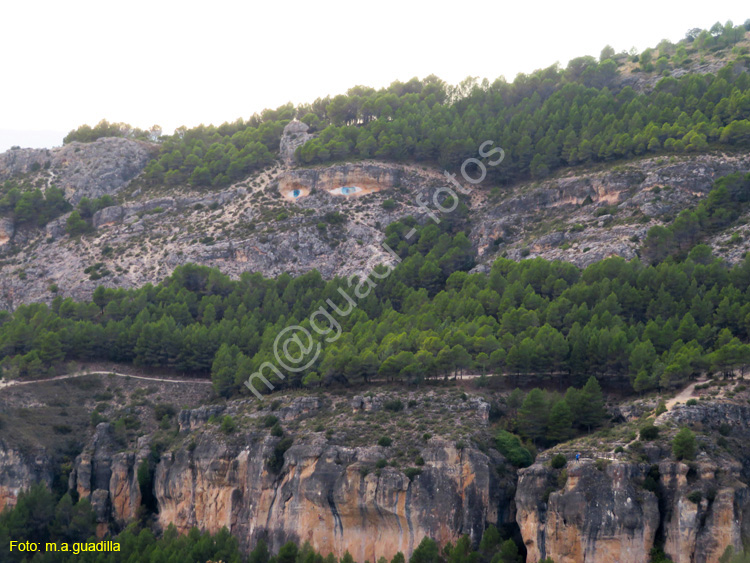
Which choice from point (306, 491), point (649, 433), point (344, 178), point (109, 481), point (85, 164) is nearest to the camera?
point (649, 433)

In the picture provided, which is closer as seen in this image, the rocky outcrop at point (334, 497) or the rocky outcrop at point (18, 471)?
the rocky outcrop at point (334, 497)

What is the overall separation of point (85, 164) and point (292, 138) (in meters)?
29.0

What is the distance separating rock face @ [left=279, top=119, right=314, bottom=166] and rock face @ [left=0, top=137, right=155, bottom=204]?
20662mm

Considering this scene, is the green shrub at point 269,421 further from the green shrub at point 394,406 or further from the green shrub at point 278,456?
the green shrub at point 394,406

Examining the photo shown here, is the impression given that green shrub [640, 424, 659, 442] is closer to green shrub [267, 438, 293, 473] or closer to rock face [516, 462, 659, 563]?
rock face [516, 462, 659, 563]

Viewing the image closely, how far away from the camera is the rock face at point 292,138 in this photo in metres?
113

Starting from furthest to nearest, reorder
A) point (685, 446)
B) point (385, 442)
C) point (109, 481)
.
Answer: point (109, 481)
point (385, 442)
point (685, 446)

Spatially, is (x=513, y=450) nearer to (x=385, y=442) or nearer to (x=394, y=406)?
(x=385, y=442)

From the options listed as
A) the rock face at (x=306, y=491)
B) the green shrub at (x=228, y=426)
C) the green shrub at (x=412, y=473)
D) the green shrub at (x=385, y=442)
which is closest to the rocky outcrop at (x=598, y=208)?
the green shrub at (x=385, y=442)

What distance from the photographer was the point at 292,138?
378ft

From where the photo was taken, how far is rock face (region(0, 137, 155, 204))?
115 m


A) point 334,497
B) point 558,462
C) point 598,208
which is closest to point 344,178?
point 598,208

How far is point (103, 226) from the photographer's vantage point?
10744 cm

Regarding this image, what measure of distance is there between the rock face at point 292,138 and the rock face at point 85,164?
2066 cm
